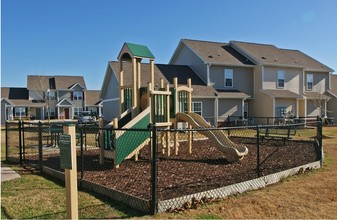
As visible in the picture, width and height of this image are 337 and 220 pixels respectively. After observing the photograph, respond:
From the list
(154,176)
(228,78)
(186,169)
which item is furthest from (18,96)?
(154,176)

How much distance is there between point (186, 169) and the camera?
8281mm

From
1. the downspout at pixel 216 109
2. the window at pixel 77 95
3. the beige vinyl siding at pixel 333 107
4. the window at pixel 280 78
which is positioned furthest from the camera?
the window at pixel 77 95

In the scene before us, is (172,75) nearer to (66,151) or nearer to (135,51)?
(135,51)

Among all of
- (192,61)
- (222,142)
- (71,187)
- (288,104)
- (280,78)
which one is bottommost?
(222,142)

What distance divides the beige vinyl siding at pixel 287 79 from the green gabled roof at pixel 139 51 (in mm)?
20596

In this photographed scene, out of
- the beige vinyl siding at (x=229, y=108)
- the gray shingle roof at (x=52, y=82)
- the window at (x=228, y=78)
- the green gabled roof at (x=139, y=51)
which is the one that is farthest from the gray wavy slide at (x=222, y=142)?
the gray shingle roof at (x=52, y=82)

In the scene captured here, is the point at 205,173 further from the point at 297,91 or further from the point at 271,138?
the point at 297,91

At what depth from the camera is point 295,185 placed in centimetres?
697

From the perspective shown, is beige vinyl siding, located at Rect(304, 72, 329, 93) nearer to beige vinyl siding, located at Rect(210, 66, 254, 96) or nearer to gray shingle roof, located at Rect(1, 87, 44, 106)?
beige vinyl siding, located at Rect(210, 66, 254, 96)

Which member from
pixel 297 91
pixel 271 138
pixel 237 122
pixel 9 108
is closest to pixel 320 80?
pixel 297 91

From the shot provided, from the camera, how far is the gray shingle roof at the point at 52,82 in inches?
2101

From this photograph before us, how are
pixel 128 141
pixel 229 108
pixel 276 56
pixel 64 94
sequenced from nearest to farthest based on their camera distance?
pixel 128 141 < pixel 229 108 < pixel 276 56 < pixel 64 94

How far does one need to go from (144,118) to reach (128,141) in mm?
1076

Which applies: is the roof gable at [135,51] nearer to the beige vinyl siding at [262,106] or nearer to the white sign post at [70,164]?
the white sign post at [70,164]
